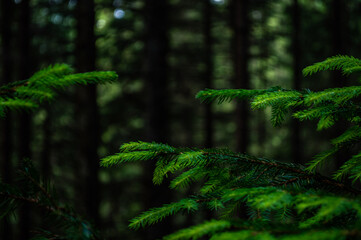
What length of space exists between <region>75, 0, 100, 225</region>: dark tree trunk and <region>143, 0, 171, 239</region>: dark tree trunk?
1.86 metres

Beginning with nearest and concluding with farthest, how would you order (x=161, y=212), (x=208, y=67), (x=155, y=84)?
(x=161, y=212)
(x=155, y=84)
(x=208, y=67)

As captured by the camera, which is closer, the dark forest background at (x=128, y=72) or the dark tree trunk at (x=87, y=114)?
the dark tree trunk at (x=87, y=114)

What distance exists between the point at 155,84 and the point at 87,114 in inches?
101

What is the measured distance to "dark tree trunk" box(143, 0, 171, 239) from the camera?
24.7ft

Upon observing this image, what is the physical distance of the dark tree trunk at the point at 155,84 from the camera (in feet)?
24.7

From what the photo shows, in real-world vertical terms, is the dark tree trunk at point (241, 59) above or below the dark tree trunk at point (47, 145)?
above

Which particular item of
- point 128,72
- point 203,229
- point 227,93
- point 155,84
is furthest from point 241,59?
point 203,229

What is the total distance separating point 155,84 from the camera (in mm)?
7863

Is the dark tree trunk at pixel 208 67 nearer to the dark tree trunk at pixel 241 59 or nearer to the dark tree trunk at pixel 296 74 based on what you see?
the dark tree trunk at pixel 296 74

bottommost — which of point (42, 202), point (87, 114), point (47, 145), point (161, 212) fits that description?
point (47, 145)

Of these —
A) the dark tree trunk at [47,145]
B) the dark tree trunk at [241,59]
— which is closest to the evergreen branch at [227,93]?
the dark tree trunk at [241,59]

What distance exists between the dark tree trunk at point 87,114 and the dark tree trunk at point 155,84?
1860mm

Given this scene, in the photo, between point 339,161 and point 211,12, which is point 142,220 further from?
point 211,12

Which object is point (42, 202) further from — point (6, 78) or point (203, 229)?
point (6, 78)
